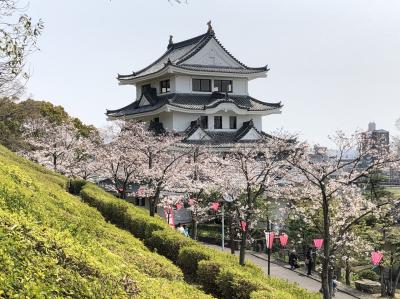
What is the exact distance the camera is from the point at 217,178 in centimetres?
2666

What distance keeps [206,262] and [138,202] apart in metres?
31.0

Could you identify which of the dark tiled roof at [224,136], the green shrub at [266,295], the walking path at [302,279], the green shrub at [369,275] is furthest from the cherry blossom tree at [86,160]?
the green shrub at [266,295]

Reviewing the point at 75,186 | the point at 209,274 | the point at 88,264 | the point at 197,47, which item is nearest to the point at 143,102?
the point at 197,47

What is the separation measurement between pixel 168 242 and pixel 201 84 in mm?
31566

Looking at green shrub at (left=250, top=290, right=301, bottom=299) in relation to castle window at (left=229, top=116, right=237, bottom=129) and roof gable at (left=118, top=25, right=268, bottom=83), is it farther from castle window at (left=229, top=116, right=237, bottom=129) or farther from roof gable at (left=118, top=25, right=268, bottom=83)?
castle window at (left=229, top=116, right=237, bottom=129)

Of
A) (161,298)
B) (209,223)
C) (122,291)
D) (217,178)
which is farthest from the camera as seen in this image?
(209,223)

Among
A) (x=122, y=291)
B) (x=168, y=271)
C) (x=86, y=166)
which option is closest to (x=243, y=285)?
(x=168, y=271)

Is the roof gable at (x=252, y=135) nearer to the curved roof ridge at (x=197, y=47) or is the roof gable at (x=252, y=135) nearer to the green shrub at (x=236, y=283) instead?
the curved roof ridge at (x=197, y=47)

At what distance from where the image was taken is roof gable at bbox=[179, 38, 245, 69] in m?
44.1

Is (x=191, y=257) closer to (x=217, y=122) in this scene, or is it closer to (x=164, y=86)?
(x=217, y=122)

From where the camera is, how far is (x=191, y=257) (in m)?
12.6

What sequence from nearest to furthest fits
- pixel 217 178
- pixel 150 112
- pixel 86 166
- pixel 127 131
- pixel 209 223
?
pixel 217 178
pixel 127 131
pixel 209 223
pixel 86 166
pixel 150 112

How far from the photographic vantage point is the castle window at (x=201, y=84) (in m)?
43.9

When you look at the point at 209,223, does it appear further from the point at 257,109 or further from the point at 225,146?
the point at 257,109
